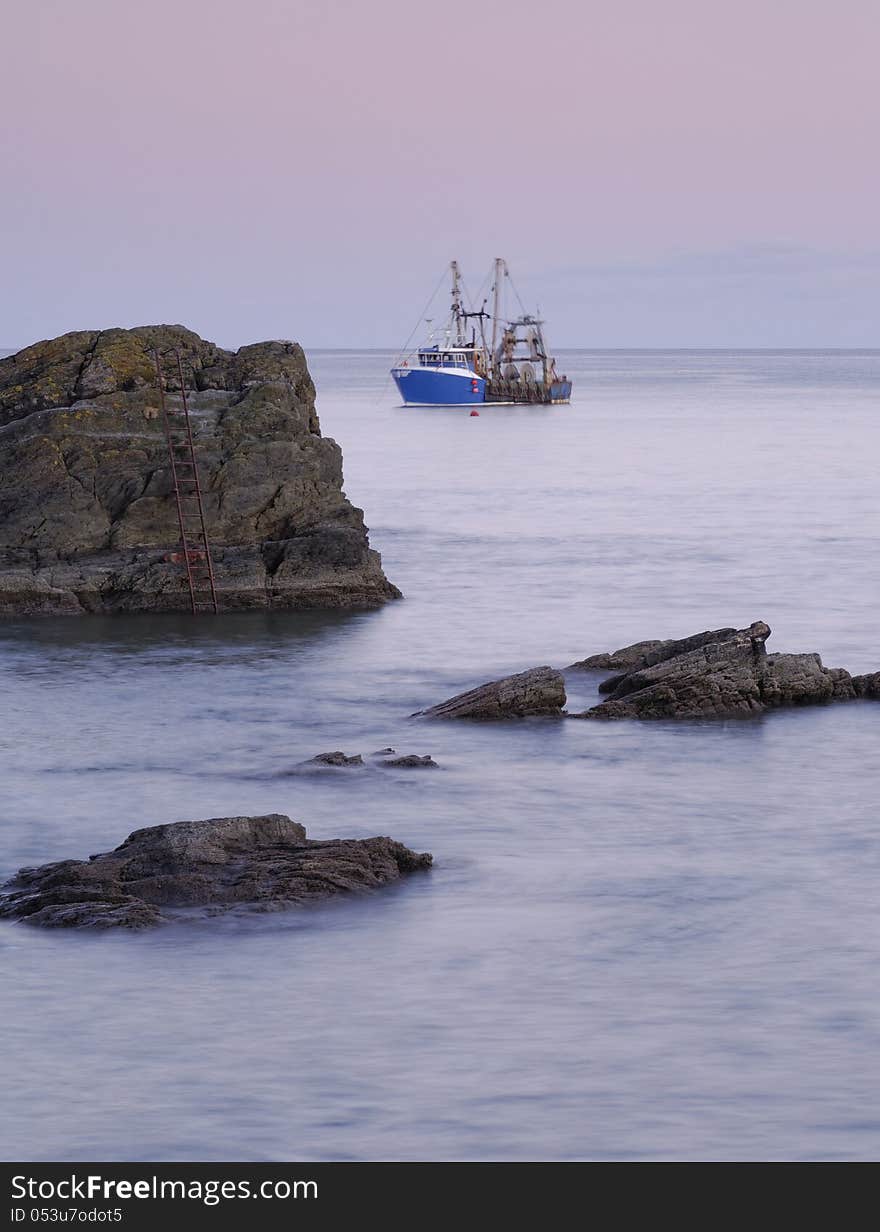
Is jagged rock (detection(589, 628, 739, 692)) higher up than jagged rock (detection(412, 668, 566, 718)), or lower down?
higher up

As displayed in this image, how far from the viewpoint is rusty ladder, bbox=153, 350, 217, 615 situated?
34.8 meters

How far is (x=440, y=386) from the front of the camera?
146 m

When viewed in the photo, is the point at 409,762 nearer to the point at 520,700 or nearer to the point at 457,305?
the point at 520,700

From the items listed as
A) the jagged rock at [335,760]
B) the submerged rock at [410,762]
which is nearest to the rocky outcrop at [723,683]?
the submerged rock at [410,762]

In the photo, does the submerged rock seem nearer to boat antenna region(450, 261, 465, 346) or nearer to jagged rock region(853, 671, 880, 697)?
jagged rock region(853, 671, 880, 697)

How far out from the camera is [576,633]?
115ft

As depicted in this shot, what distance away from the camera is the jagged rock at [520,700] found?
85.7ft

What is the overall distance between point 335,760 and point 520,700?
12.6 feet

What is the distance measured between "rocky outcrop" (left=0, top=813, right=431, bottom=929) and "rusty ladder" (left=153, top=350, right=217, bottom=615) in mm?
17001

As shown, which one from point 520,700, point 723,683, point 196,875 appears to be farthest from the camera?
point 723,683

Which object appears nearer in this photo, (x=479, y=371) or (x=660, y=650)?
(x=660, y=650)

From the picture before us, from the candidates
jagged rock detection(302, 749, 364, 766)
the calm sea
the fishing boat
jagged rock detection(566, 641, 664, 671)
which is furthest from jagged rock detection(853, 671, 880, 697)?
the fishing boat

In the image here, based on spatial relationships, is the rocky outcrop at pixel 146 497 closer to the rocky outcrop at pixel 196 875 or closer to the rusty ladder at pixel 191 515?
the rusty ladder at pixel 191 515

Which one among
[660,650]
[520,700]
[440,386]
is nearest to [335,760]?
[520,700]
